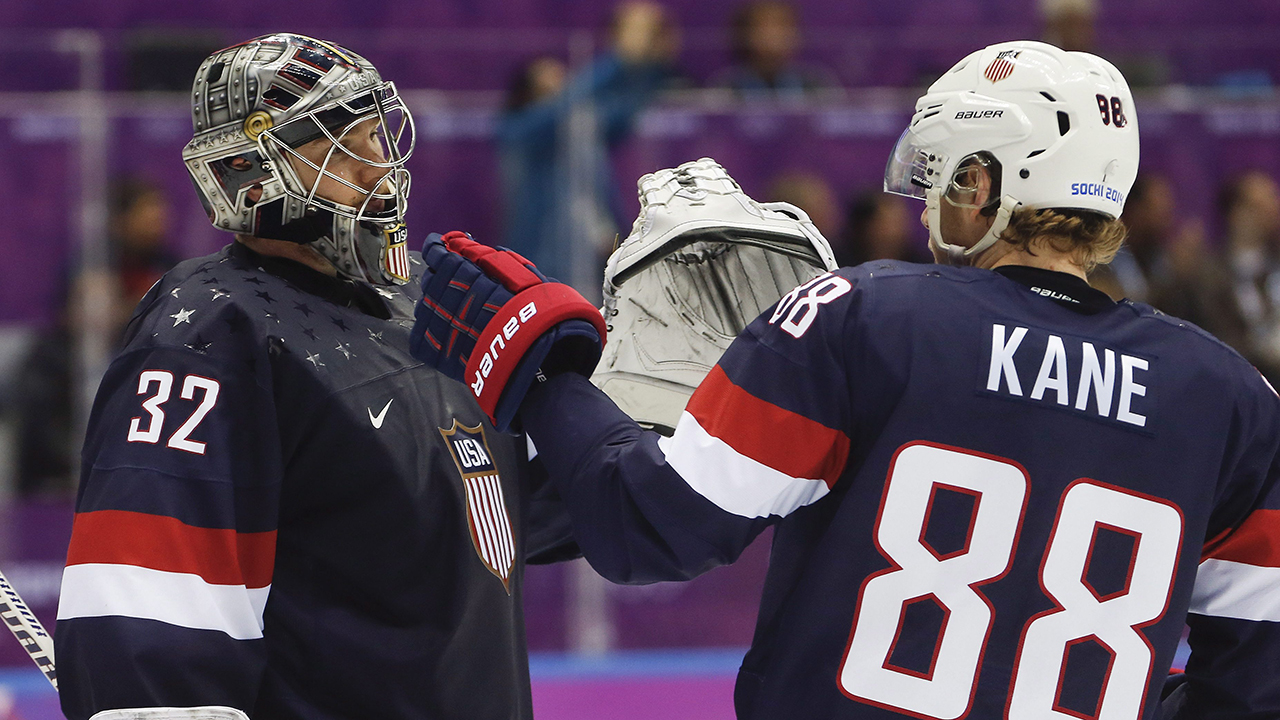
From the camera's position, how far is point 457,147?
5.50 metres

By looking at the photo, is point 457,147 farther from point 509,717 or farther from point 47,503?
point 509,717

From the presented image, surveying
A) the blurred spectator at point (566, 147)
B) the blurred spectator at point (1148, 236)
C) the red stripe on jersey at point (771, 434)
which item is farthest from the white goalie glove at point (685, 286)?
the blurred spectator at point (1148, 236)

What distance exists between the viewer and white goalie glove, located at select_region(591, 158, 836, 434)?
2.23 m

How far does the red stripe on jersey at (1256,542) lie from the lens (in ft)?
6.42

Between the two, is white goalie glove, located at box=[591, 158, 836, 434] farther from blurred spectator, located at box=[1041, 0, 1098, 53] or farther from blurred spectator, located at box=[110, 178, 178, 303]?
blurred spectator, located at box=[1041, 0, 1098, 53]

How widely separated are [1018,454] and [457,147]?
3996 millimetres

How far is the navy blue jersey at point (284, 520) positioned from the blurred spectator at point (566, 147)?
3029 mm

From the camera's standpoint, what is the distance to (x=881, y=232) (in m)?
5.45

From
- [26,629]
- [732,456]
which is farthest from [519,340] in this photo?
[26,629]

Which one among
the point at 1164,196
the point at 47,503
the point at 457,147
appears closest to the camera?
the point at 47,503

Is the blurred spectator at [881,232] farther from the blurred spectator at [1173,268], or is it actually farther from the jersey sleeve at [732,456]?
the jersey sleeve at [732,456]

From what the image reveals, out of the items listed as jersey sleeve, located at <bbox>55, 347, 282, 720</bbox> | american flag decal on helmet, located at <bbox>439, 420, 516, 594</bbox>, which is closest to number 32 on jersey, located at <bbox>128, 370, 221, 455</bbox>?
jersey sleeve, located at <bbox>55, 347, 282, 720</bbox>

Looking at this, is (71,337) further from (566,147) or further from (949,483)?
(949,483)

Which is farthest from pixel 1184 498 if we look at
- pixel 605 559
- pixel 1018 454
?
pixel 605 559
